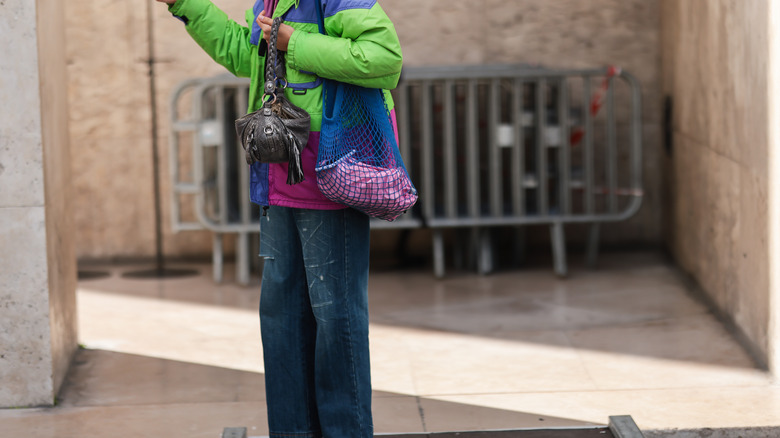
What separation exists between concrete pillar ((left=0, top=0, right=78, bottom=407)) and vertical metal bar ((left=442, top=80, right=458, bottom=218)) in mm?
3160

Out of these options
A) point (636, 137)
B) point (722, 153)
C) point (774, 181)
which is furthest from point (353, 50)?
point (636, 137)

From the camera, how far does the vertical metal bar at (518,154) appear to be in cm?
724

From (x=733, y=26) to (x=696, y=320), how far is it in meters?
1.61

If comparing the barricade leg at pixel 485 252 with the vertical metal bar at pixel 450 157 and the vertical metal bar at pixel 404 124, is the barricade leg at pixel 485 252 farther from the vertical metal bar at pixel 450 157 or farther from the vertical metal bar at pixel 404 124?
the vertical metal bar at pixel 404 124

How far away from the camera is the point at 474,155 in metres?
7.32

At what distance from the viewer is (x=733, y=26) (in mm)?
5492

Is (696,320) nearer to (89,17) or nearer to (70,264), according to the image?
(70,264)

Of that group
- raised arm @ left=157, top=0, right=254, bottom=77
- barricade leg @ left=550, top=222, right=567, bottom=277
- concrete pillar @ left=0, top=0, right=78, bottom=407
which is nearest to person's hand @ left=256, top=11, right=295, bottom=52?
raised arm @ left=157, top=0, right=254, bottom=77

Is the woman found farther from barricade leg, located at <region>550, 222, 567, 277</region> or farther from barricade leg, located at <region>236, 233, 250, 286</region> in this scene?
barricade leg, located at <region>550, 222, 567, 277</region>

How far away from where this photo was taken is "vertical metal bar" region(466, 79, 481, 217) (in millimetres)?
7266

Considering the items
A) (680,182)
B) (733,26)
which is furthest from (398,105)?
(733,26)

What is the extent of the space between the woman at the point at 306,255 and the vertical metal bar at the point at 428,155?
143 inches

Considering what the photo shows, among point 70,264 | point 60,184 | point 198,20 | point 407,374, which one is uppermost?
point 198,20

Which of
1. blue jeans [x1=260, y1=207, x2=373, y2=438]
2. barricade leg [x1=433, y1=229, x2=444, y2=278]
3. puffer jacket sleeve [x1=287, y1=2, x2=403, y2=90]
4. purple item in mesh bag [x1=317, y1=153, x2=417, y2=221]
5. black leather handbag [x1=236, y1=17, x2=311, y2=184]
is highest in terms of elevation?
puffer jacket sleeve [x1=287, y1=2, x2=403, y2=90]
